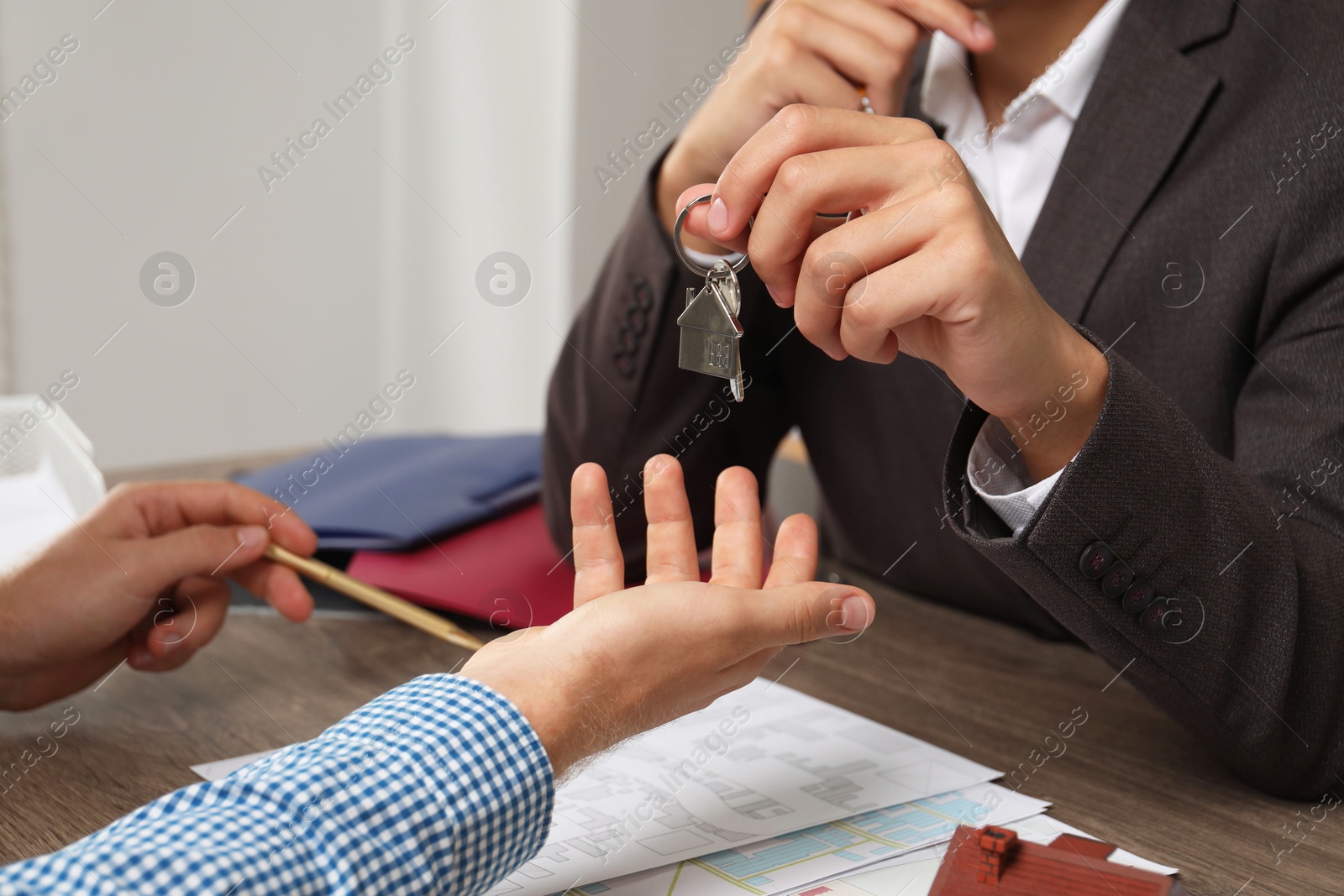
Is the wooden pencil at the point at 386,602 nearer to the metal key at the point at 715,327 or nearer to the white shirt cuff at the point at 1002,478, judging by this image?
the metal key at the point at 715,327

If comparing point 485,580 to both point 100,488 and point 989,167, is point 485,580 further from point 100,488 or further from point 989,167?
point 989,167

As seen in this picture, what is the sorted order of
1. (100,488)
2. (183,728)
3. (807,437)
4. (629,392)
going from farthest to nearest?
1. (807,437)
2. (629,392)
3. (100,488)
4. (183,728)

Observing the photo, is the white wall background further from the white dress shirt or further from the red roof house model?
the red roof house model

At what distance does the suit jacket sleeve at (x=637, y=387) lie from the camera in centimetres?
114

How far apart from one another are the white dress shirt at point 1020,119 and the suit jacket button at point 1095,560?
420 mm

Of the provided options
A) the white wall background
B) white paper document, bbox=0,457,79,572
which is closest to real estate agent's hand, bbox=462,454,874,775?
white paper document, bbox=0,457,79,572

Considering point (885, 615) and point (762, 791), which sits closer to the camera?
point (762, 791)

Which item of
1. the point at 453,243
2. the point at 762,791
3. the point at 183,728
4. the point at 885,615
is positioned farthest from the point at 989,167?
the point at 453,243

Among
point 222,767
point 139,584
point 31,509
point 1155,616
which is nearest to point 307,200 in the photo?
point 31,509

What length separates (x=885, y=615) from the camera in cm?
108

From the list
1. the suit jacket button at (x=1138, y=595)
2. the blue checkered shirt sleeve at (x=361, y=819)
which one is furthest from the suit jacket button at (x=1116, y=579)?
the blue checkered shirt sleeve at (x=361, y=819)

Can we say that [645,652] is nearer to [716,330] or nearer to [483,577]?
[716,330]

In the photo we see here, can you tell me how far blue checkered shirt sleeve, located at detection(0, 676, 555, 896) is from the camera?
1.45 feet

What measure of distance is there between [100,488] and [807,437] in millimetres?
768
